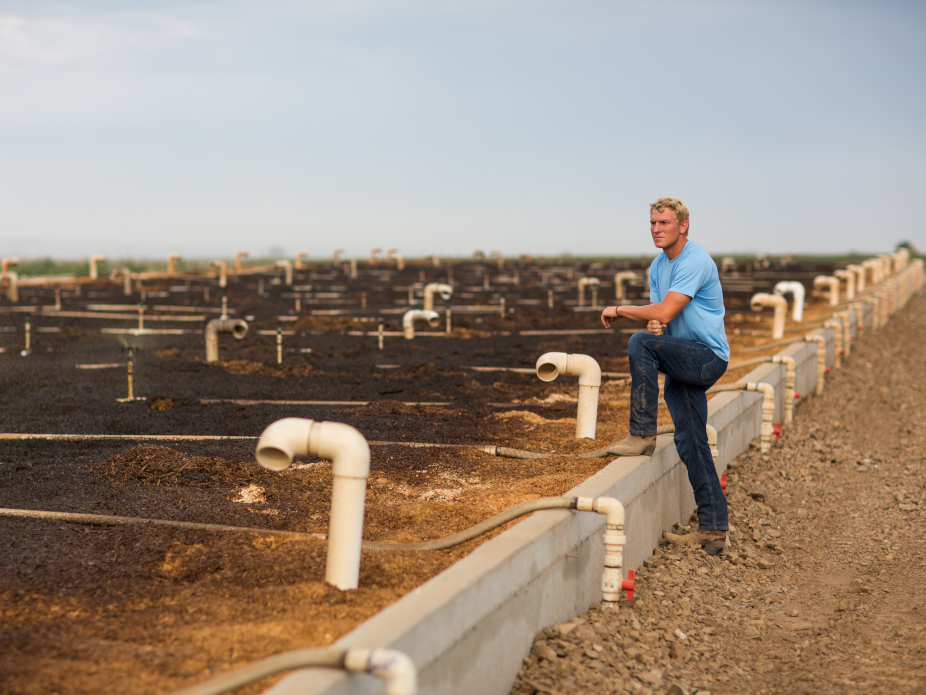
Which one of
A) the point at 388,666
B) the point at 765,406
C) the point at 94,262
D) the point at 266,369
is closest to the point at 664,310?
the point at 388,666

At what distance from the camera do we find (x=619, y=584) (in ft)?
18.5

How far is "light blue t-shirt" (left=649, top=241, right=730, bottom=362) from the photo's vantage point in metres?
6.29

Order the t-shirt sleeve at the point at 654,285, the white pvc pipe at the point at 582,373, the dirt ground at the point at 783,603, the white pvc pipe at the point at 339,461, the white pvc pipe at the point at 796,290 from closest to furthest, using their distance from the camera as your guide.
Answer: the white pvc pipe at the point at 339,461
the dirt ground at the point at 783,603
the t-shirt sleeve at the point at 654,285
the white pvc pipe at the point at 582,373
the white pvc pipe at the point at 796,290

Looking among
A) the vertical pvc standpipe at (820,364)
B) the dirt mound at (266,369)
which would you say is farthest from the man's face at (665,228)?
the dirt mound at (266,369)

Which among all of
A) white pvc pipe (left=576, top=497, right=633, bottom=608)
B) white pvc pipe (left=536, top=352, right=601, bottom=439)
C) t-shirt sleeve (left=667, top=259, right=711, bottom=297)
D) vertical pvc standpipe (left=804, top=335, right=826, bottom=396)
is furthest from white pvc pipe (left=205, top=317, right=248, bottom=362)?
white pvc pipe (left=576, top=497, right=633, bottom=608)

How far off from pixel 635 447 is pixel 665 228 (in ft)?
5.58

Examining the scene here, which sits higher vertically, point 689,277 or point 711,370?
point 689,277

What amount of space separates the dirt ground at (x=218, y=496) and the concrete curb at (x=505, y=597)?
53cm

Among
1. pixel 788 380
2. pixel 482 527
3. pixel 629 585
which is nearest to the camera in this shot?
pixel 482 527

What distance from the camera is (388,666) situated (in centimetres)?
311

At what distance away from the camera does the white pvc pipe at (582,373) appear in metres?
8.16

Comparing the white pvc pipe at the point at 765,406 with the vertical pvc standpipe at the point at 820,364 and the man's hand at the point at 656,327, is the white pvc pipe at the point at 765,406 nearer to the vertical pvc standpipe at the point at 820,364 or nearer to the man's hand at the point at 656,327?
the man's hand at the point at 656,327

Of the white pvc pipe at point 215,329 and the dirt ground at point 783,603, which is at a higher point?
the white pvc pipe at point 215,329

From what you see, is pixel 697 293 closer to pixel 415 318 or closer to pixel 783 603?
pixel 783 603
